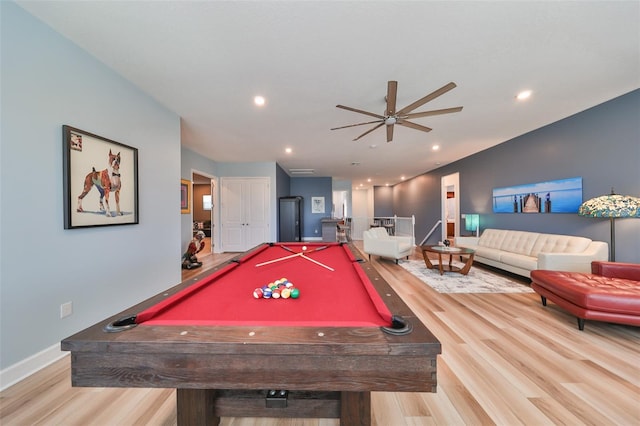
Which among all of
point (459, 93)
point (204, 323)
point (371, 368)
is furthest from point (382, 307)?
point (459, 93)

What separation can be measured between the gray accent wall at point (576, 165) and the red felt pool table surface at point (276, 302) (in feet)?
12.9

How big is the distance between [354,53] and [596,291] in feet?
10.2

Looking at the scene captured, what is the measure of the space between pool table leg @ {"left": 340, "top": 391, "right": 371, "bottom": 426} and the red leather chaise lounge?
2.46 metres

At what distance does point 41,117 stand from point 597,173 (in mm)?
6268

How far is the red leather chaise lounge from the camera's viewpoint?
1.96 m

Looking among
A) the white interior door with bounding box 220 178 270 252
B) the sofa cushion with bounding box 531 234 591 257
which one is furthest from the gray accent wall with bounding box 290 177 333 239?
the sofa cushion with bounding box 531 234 591 257

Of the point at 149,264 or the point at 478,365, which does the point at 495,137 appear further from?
the point at 149,264

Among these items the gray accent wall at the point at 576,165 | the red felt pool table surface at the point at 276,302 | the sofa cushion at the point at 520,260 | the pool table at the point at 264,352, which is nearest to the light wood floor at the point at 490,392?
the pool table at the point at 264,352

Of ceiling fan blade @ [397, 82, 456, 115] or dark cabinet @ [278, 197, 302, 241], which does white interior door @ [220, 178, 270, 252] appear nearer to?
dark cabinet @ [278, 197, 302, 241]

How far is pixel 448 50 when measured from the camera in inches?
75.9

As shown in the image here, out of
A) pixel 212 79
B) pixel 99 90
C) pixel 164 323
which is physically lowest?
pixel 164 323

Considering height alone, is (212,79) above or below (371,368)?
above

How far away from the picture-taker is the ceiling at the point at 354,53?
1564 millimetres

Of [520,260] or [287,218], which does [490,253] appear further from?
[287,218]
